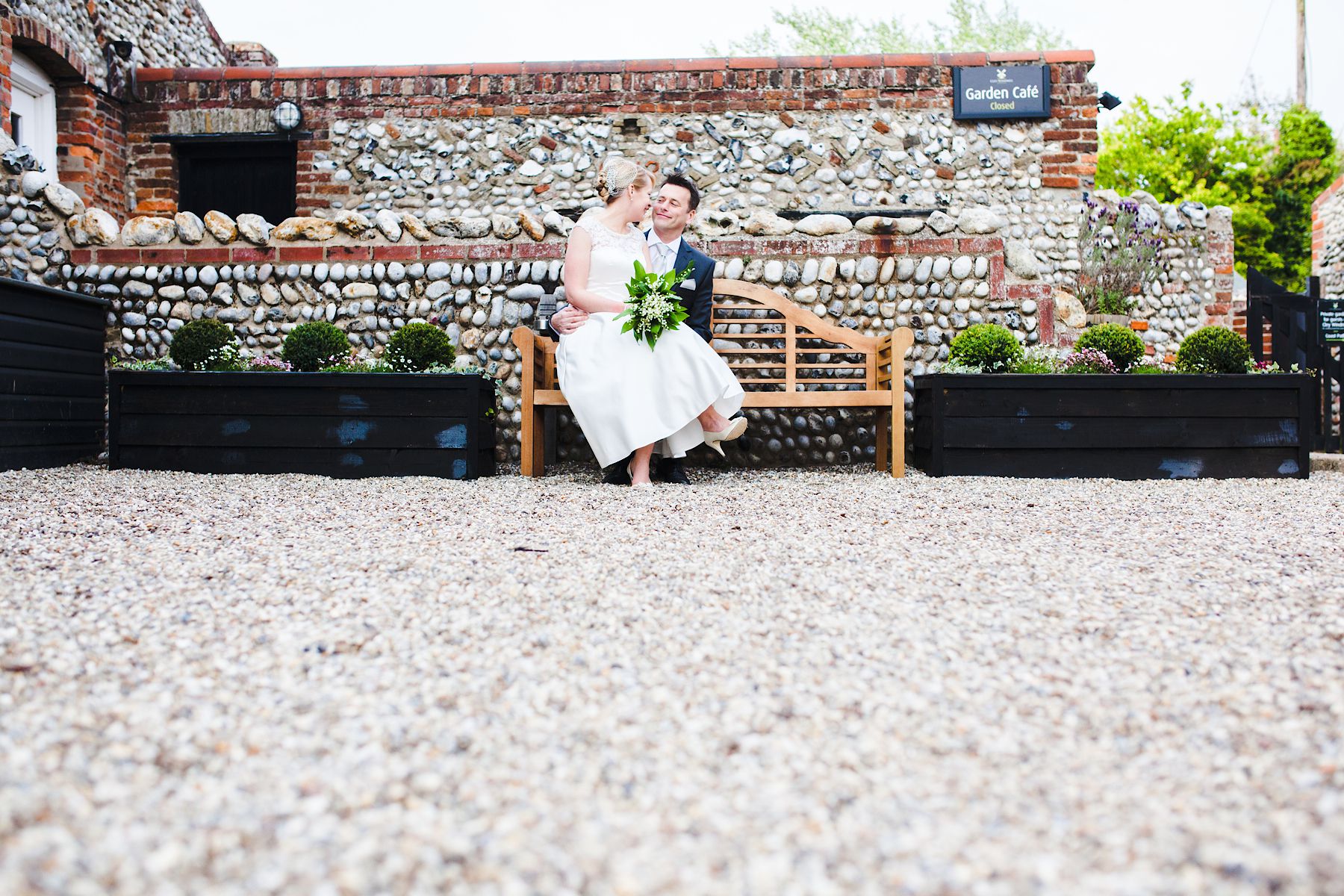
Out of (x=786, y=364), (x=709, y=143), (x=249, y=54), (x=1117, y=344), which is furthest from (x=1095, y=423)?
(x=249, y=54)

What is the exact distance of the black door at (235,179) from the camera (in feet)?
28.5

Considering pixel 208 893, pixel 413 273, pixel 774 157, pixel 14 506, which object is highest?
pixel 774 157

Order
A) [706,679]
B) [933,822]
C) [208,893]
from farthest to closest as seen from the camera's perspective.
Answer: [706,679], [933,822], [208,893]

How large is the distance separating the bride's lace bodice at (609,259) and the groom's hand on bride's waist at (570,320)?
0.14 metres

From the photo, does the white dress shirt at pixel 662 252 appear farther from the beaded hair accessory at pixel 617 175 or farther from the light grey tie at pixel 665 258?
the beaded hair accessory at pixel 617 175

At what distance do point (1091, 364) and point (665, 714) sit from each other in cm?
394

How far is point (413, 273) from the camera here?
17.0 feet

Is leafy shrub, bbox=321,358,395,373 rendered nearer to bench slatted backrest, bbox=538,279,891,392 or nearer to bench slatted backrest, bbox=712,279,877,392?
bench slatted backrest, bbox=538,279,891,392

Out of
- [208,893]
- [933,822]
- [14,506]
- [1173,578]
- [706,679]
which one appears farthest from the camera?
[14,506]

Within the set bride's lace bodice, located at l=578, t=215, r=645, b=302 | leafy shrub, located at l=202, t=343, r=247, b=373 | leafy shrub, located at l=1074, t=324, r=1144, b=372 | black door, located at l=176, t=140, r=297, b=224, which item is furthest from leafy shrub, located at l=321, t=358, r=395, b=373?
black door, located at l=176, t=140, r=297, b=224

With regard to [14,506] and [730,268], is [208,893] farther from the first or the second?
[730,268]

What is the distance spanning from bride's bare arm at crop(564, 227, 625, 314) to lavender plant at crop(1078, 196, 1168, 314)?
6.15m

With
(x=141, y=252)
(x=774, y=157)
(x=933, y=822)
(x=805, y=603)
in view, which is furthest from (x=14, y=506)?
(x=774, y=157)

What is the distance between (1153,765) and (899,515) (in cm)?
202
